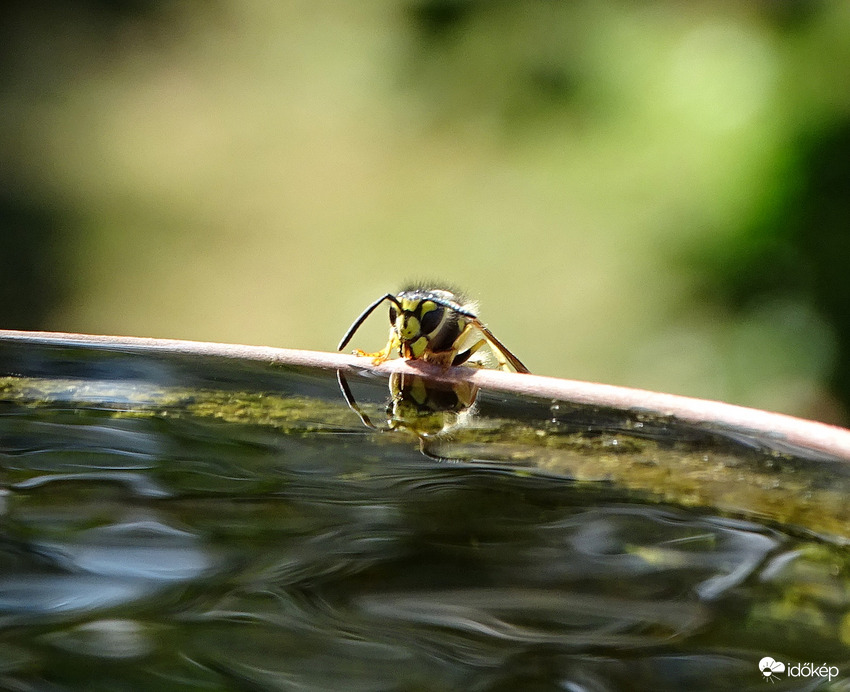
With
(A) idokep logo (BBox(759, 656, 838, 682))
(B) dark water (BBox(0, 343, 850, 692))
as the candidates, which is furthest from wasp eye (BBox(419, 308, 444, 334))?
(A) idokep logo (BBox(759, 656, 838, 682))

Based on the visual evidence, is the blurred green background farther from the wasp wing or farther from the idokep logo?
the idokep logo

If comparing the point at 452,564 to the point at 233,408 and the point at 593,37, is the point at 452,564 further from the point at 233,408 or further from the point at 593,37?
the point at 593,37

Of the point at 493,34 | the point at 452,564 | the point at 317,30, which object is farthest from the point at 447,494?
the point at 317,30

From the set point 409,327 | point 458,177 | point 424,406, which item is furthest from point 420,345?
point 458,177

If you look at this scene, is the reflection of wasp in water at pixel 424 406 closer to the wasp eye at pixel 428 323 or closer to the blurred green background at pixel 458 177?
the wasp eye at pixel 428 323

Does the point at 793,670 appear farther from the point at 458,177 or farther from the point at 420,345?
the point at 458,177

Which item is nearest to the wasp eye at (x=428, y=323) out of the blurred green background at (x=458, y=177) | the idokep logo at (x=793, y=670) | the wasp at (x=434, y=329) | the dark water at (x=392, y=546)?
the wasp at (x=434, y=329)
